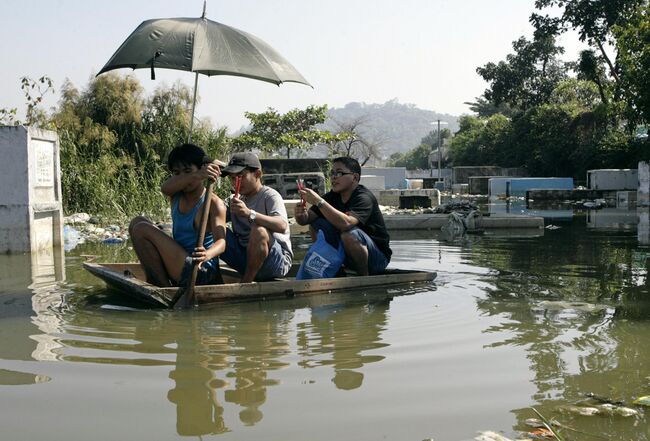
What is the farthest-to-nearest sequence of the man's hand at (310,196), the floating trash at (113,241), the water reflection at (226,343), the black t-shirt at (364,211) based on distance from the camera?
1. the floating trash at (113,241)
2. the black t-shirt at (364,211)
3. the man's hand at (310,196)
4. the water reflection at (226,343)

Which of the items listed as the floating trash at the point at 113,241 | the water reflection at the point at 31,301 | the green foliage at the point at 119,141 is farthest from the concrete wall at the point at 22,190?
the green foliage at the point at 119,141

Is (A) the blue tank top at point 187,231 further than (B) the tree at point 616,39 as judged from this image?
No

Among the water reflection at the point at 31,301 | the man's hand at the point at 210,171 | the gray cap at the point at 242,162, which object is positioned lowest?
the water reflection at the point at 31,301

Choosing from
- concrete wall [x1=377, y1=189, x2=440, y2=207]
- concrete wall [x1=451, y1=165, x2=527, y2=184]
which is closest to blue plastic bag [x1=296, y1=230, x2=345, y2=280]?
concrete wall [x1=377, y1=189, x2=440, y2=207]

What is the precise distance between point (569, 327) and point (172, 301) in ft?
9.66

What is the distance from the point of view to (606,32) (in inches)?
1179

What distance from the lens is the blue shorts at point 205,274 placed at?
5738mm

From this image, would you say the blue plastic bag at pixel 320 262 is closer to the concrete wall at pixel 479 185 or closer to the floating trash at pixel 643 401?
the floating trash at pixel 643 401

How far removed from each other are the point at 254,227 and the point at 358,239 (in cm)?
106

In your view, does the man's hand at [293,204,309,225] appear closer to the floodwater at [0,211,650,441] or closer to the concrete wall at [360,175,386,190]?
the floodwater at [0,211,650,441]

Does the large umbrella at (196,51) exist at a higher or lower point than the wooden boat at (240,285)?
higher

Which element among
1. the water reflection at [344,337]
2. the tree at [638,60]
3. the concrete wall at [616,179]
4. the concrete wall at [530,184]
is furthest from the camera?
the concrete wall at [530,184]

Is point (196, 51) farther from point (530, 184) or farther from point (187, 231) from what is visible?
point (530, 184)

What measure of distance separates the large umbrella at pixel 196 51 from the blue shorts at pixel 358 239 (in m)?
1.33
